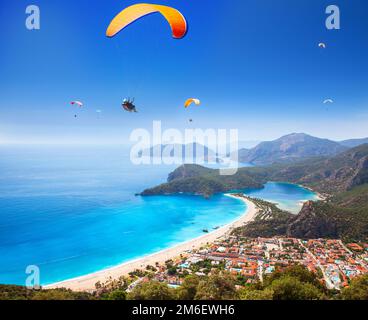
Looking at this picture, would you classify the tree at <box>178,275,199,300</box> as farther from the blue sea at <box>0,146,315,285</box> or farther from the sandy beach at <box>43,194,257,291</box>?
the blue sea at <box>0,146,315,285</box>

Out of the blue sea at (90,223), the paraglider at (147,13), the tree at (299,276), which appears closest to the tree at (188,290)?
the tree at (299,276)

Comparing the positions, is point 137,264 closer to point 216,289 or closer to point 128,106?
point 216,289

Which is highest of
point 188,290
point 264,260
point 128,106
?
point 128,106

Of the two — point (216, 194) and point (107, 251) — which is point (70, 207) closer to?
point (107, 251)

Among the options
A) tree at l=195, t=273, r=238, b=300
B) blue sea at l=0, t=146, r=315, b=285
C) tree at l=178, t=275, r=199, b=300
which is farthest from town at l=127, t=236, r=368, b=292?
tree at l=195, t=273, r=238, b=300

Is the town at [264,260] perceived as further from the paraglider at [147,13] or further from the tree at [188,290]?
the paraglider at [147,13]

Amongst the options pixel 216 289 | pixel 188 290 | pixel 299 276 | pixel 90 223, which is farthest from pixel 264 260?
pixel 90 223
